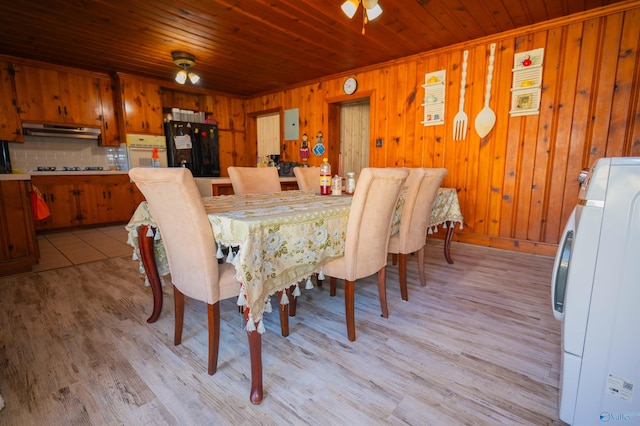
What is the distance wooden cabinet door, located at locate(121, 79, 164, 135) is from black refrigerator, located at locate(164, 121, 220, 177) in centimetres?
21

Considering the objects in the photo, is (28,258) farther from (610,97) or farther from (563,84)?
(610,97)

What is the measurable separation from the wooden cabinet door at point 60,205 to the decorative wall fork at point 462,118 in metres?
5.37

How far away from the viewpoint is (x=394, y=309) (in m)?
2.05

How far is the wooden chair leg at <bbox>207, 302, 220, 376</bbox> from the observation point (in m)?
1.35

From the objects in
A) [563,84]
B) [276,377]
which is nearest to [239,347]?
[276,377]

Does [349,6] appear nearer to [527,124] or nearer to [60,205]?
[527,124]

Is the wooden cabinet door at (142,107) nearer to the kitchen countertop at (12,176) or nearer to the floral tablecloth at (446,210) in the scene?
the kitchen countertop at (12,176)

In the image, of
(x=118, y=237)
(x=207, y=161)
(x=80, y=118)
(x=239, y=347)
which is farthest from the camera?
(x=207, y=161)

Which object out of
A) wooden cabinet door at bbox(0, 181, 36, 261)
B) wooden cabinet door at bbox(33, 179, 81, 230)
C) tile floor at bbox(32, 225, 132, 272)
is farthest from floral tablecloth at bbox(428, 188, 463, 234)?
wooden cabinet door at bbox(33, 179, 81, 230)

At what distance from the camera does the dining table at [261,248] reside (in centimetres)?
117

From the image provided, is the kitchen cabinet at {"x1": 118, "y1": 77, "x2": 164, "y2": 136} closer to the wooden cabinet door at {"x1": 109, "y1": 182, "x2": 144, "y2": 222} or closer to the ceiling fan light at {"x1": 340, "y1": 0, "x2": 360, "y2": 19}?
→ the wooden cabinet door at {"x1": 109, "y1": 182, "x2": 144, "y2": 222}

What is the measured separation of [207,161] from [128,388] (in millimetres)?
4836

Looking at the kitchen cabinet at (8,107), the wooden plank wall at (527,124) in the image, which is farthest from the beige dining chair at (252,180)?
the kitchen cabinet at (8,107)

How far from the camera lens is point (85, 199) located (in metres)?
4.52
